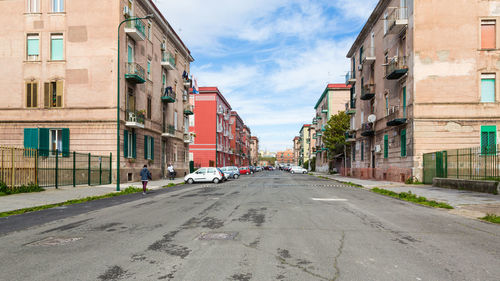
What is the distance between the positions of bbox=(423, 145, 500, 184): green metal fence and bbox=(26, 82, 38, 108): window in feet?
89.8

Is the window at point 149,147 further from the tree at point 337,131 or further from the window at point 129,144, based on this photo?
the tree at point 337,131

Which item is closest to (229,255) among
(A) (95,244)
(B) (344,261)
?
(B) (344,261)

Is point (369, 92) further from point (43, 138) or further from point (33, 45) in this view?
point (33, 45)

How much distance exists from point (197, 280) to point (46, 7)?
93.1ft

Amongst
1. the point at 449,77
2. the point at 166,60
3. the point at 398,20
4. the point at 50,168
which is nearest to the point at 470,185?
the point at 449,77

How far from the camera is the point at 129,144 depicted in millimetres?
28203

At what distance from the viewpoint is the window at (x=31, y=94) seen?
2643 cm

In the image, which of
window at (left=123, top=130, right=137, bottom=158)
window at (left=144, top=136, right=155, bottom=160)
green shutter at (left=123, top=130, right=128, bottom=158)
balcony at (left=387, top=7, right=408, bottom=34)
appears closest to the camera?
balcony at (left=387, top=7, right=408, bottom=34)

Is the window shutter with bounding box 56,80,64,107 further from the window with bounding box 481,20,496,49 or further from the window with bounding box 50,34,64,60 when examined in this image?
the window with bounding box 481,20,496,49

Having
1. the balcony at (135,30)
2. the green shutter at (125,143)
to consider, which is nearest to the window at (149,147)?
the green shutter at (125,143)

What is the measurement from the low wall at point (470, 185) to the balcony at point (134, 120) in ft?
68.0

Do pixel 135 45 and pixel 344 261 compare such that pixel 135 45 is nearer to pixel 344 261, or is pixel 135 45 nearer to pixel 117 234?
pixel 117 234

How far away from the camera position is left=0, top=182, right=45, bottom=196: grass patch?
15.9 meters

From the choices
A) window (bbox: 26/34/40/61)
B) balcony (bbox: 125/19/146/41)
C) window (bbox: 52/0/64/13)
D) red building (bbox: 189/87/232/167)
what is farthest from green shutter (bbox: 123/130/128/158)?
red building (bbox: 189/87/232/167)
